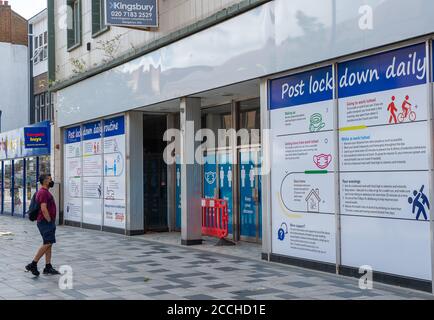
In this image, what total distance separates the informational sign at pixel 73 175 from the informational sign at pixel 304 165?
33.7 feet

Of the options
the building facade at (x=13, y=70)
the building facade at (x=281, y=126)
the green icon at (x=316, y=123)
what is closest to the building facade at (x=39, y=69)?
the building facade at (x=13, y=70)

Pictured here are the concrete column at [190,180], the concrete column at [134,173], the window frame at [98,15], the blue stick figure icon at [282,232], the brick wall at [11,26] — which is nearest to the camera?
the blue stick figure icon at [282,232]

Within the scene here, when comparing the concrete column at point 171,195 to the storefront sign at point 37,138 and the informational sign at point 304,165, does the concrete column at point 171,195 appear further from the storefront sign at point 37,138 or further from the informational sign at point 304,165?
the informational sign at point 304,165

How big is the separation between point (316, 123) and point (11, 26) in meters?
37.1

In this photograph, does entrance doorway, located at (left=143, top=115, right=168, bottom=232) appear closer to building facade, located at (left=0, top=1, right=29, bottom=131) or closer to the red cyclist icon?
the red cyclist icon

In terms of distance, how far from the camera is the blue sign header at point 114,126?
1678cm

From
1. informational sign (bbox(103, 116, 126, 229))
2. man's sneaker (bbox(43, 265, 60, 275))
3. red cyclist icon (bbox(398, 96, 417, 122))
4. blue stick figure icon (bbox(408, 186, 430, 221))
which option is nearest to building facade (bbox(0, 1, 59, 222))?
informational sign (bbox(103, 116, 126, 229))

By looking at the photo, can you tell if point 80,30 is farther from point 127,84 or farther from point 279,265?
point 279,265

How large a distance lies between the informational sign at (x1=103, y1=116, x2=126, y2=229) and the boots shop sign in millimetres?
3115

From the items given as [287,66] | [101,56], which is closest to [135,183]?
[101,56]

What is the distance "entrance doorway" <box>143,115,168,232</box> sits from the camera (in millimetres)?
17016

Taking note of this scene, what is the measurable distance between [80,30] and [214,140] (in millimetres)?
7104

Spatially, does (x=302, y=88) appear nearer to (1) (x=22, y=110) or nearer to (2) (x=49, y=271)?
(2) (x=49, y=271)
